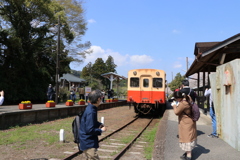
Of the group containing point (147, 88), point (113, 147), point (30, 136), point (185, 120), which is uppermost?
point (147, 88)

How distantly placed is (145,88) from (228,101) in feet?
28.5

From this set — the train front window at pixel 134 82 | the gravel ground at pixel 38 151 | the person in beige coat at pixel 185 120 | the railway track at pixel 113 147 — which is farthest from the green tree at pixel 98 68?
the person in beige coat at pixel 185 120

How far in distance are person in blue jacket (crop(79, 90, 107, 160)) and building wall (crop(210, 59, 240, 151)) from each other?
365 centimetres

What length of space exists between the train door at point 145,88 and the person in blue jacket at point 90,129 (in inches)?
448

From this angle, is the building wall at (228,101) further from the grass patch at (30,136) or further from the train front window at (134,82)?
the train front window at (134,82)

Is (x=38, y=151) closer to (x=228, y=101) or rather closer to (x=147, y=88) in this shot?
(x=228, y=101)

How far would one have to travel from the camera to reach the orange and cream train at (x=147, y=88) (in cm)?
1459

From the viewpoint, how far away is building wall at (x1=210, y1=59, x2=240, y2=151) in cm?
554

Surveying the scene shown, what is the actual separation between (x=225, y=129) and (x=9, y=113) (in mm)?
8346

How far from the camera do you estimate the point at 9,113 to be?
10.2 m

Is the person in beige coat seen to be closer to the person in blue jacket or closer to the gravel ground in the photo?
the person in blue jacket

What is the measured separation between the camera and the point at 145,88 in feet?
48.4

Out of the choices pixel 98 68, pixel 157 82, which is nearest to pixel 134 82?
pixel 157 82

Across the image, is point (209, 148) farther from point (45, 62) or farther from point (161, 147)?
point (45, 62)
